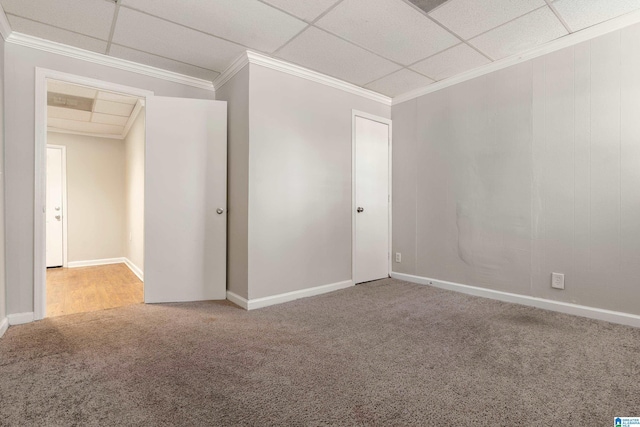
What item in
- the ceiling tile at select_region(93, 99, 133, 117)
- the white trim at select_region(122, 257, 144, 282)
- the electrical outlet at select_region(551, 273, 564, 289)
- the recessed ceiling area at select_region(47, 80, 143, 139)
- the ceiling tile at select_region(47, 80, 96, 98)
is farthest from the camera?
the white trim at select_region(122, 257, 144, 282)

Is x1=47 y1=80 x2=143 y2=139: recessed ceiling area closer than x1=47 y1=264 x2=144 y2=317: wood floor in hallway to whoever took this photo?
No

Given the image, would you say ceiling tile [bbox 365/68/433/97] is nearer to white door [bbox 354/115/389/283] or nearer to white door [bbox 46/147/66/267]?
white door [bbox 354/115/389/283]

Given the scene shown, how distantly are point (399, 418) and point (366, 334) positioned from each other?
943 millimetres

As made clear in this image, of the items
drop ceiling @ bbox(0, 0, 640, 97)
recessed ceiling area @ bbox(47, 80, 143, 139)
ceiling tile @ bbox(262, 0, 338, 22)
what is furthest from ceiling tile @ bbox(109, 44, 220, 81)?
ceiling tile @ bbox(262, 0, 338, 22)

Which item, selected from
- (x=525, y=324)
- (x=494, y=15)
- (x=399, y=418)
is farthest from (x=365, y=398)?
(x=494, y=15)

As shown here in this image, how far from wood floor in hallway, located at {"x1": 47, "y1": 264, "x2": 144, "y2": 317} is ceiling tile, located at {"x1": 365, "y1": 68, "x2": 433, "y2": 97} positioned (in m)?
3.61

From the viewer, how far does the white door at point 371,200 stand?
12.9ft

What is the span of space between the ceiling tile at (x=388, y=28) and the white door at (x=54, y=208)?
5.43 metres

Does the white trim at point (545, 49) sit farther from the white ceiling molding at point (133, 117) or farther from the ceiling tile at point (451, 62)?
the white ceiling molding at point (133, 117)

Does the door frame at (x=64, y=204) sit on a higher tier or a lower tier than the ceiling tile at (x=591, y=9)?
lower

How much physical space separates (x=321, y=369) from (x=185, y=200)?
2.25 metres

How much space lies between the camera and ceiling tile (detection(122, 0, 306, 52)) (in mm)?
2266

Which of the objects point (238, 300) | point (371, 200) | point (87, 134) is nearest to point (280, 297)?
point (238, 300)

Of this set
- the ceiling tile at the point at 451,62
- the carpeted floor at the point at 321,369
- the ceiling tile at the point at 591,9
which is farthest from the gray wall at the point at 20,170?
the ceiling tile at the point at 591,9
